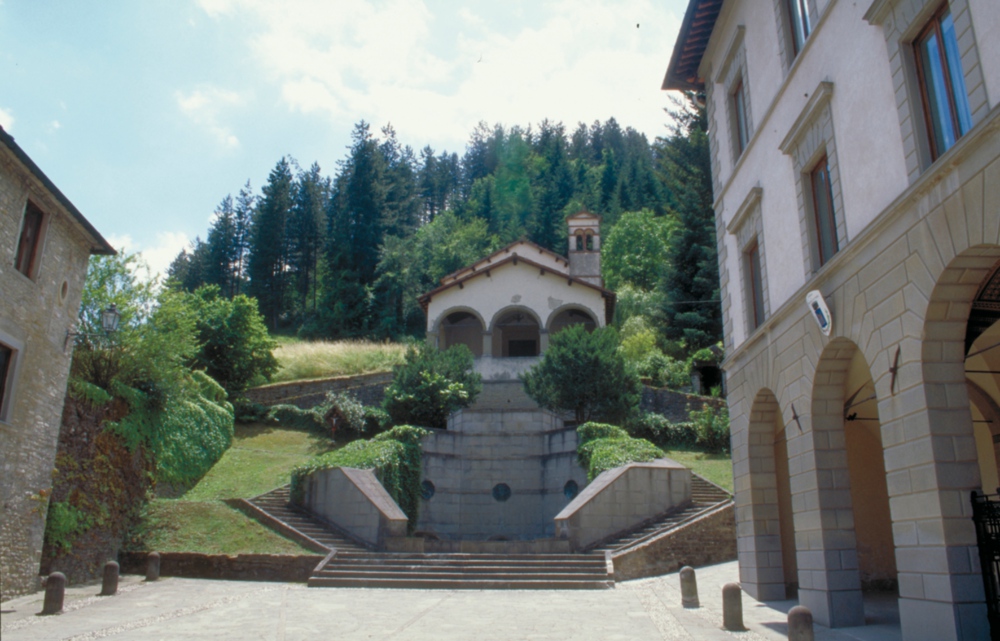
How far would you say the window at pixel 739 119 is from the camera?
13.3 m

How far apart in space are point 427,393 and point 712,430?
1075 cm

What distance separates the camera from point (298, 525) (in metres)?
18.8

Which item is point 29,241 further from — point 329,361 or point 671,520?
point 329,361

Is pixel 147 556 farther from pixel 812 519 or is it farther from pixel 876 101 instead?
pixel 876 101

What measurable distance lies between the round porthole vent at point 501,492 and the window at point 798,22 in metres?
18.1

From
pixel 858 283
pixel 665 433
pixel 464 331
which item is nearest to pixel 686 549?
pixel 858 283

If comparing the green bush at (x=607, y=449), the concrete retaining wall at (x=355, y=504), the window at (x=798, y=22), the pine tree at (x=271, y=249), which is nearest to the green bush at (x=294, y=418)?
the concrete retaining wall at (x=355, y=504)

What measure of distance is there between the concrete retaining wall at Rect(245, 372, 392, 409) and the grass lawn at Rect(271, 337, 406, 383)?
1.79 meters

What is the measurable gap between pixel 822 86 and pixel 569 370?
18.1m

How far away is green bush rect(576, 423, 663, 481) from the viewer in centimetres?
2072

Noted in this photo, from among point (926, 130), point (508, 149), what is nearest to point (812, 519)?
point (926, 130)

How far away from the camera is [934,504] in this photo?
7102 mm

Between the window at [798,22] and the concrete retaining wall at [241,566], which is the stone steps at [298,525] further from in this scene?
the window at [798,22]

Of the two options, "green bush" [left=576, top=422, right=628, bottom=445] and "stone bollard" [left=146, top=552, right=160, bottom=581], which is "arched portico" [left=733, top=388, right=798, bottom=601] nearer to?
"green bush" [left=576, top=422, right=628, bottom=445]
